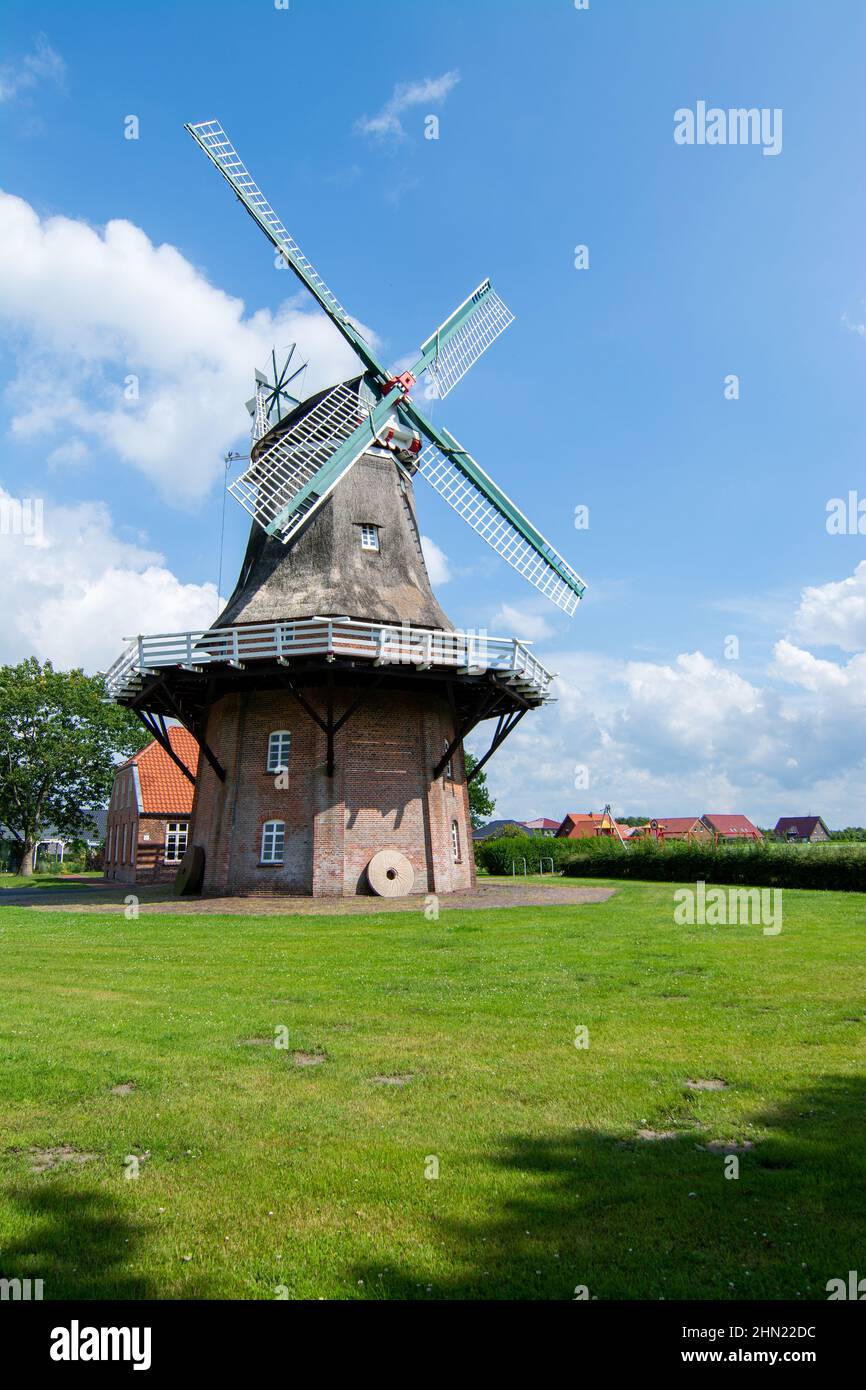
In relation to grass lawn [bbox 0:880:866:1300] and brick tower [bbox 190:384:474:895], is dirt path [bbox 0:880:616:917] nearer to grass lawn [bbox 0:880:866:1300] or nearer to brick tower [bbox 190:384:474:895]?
brick tower [bbox 190:384:474:895]

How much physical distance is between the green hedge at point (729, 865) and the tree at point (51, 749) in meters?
28.5

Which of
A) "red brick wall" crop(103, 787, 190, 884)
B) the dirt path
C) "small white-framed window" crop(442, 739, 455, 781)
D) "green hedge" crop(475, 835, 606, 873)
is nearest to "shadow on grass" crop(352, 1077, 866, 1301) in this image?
Answer: the dirt path

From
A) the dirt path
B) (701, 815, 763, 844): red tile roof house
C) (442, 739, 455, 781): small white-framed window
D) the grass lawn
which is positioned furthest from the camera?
(701, 815, 763, 844): red tile roof house

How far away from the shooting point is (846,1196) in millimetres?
4590

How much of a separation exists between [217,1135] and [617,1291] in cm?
284

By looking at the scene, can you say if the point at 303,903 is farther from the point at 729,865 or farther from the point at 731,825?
the point at 731,825

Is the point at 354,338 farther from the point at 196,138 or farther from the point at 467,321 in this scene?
the point at 196,138

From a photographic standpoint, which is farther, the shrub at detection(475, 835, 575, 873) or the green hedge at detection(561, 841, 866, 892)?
the shrub at detection(475, 835, 575, 873)

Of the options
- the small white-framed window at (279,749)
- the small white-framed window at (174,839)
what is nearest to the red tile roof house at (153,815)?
the small white-framed window at (174,839)

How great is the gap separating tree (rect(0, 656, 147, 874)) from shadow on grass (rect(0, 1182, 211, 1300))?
46.7 m

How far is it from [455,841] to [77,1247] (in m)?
21.6

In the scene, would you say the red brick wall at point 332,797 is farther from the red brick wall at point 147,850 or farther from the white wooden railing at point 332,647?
the red brick wall at point 147,850

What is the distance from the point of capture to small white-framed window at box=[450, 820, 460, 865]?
81.9 feet

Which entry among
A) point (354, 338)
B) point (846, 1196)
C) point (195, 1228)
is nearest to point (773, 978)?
point (846, 1196)
